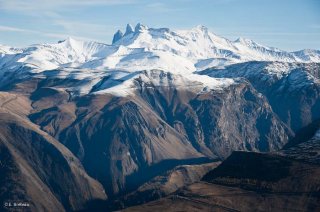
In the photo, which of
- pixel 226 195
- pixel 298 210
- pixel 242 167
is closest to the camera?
pixel 298 210

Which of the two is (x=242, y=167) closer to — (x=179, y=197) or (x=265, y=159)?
(x=265, y=159)

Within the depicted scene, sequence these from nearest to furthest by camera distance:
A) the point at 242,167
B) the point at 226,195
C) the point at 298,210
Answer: the point at 298,210
the point at 226,195
the point at 242,167

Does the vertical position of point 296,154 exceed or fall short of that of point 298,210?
it exceeds it

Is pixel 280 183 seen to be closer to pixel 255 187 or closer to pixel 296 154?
pixel 255 187

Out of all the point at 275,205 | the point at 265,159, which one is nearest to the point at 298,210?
the point at 275,205

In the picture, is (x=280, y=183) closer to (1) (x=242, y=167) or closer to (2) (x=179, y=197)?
(1) (x=242, y=167)

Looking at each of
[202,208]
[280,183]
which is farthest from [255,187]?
[202,208]

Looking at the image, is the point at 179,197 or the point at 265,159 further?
the point at 265,159

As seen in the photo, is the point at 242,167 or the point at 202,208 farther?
the point at 242,167
